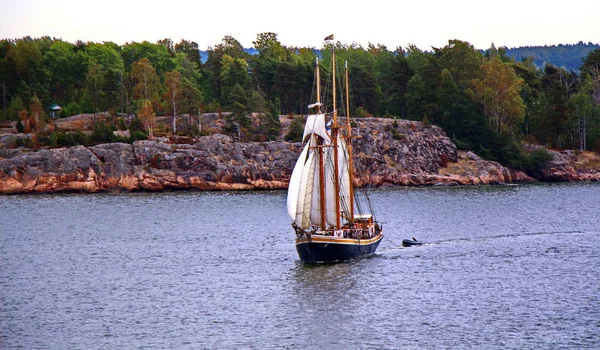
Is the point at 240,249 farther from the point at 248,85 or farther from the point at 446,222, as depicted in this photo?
the point at 248,85

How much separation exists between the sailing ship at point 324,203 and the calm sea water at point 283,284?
1.43m

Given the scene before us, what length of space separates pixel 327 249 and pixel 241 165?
72.5 metres

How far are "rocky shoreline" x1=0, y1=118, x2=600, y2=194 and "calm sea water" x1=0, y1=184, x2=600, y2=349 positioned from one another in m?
25.6

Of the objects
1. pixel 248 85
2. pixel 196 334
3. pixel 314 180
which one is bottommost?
pixel 196 334

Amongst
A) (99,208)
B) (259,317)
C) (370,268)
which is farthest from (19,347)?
(99,208)

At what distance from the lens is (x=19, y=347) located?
44531mm

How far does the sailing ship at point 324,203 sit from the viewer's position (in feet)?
215

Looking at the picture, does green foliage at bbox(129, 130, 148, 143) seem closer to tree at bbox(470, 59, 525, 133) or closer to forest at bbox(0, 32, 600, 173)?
forest at bbox(0, 32, 600, 173)

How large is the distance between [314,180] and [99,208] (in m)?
50.5

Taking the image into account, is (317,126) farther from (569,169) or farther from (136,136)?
(569,169)

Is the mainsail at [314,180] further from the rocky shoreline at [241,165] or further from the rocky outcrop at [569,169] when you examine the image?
the rocky outcrop at [569,169]

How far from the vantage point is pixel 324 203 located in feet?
221

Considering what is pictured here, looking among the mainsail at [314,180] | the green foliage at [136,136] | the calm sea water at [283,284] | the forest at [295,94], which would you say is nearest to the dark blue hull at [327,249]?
the calm sea water at [283,284]

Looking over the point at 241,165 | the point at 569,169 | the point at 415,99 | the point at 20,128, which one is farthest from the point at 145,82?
the point at 569,169
